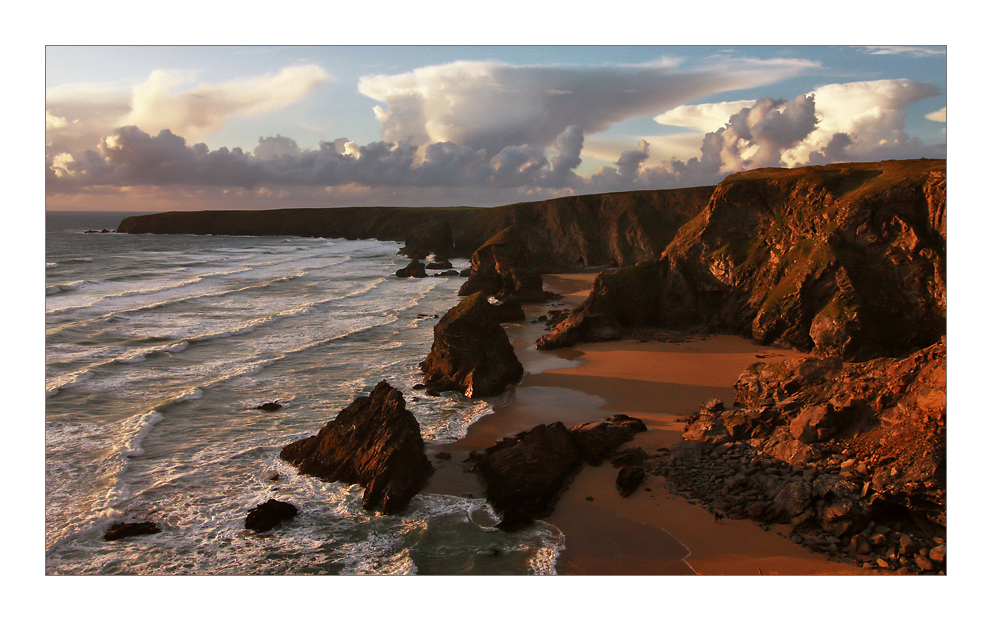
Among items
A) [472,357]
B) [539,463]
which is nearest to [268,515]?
[539,463]

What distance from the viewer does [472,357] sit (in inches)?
914

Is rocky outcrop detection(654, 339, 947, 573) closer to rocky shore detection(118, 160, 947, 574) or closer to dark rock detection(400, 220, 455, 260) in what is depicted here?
rocky shore detection(118, 160, 947, 574)

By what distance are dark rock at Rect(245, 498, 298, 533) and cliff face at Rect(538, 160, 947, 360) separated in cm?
1948

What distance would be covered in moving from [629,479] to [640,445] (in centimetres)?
270

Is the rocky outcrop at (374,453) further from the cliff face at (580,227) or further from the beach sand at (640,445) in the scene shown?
the cliff face at (580,227)

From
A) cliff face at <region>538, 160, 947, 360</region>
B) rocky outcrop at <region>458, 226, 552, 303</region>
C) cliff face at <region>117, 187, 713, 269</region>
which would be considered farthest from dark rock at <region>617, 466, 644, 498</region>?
cliff face at <region>117, 187, 713, 269</region>

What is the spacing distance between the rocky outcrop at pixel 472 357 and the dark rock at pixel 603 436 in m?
6.28

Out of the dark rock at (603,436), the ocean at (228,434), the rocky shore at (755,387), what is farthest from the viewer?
the dark rock at (603,436)

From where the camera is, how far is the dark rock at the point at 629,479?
45.1 feet

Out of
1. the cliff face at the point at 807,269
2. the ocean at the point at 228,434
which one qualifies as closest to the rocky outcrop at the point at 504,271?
the ocean at the point at 228,434

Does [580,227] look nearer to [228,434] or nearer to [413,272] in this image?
[413,272]

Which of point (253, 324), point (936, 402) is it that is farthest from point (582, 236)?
point (936, 402)

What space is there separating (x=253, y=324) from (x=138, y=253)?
68.5 metres

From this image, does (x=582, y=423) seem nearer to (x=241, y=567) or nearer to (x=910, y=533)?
(x=910, y=533)
